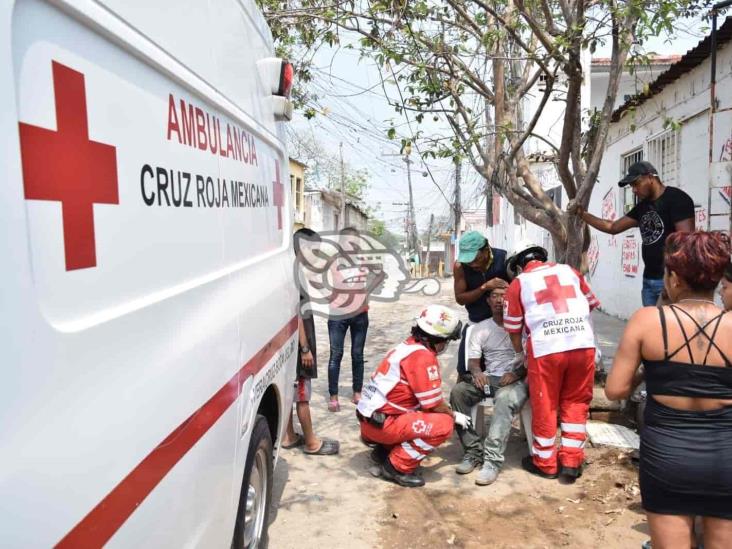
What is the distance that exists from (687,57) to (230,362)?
6367 mm

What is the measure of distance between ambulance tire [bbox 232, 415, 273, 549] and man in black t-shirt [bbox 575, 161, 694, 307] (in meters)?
2.99

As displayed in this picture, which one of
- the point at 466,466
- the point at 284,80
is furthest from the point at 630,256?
the point at 284,80

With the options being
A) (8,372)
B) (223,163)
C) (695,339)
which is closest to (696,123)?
(695,339)

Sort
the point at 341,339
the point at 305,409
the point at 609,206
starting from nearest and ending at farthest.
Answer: the point at 305,409
the point at 341,339
the point at 609,206

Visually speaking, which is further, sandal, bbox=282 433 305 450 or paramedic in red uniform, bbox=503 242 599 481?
sandal, bbox=282 433 305 450

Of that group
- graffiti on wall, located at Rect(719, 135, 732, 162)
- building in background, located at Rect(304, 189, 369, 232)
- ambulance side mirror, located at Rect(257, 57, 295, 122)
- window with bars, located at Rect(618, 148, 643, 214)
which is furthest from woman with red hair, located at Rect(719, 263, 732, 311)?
building in background, located at Rect(304, 189, 369, 232)

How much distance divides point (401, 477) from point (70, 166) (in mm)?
3277

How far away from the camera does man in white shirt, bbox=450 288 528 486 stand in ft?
13.6

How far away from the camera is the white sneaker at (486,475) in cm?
400

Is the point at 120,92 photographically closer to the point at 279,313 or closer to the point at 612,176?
the point at 279,313

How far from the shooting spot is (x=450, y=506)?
12.3 feet

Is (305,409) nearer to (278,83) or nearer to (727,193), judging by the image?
(278,83)

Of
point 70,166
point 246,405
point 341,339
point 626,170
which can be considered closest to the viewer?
point 70,166

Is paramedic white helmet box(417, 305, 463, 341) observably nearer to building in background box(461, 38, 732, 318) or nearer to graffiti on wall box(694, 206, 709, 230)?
building in background box(461, 38, 732, 318)
